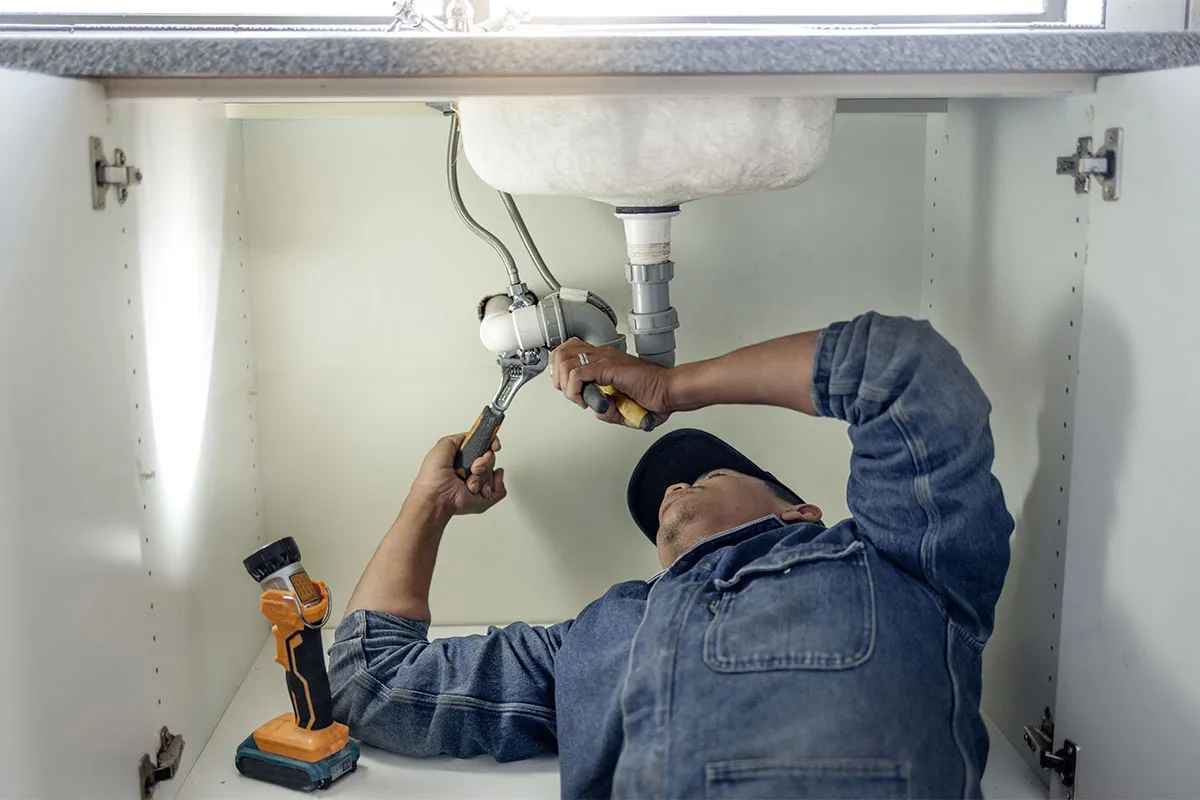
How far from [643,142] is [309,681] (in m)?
0.61

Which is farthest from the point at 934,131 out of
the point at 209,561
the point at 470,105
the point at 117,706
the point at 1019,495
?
the point at 117,706

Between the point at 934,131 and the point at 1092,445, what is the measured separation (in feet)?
1.83

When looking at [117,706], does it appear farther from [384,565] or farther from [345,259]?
[345,259]

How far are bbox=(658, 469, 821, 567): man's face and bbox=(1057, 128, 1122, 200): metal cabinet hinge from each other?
1.43 ft

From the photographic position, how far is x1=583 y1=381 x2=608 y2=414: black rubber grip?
1.12 meters

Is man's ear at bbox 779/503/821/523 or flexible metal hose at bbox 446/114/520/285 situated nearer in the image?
man's ear at bbox 779/503/821/523

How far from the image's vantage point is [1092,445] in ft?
3.08

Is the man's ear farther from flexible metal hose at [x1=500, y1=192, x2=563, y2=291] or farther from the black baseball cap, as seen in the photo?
flexible metal hose at [x1=500, y1=192, x2=563, y2=291]

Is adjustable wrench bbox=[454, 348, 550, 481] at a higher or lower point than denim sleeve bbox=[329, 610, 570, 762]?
higher

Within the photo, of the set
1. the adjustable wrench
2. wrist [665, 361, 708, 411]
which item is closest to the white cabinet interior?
the adjustable wrench

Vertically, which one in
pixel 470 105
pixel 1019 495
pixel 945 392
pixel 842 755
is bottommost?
pixel 842 755

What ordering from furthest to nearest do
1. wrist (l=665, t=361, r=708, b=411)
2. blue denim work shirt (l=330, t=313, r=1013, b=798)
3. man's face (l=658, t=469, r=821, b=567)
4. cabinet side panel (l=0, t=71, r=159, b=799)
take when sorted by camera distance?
man's face (l=658, t=469, r=821, b=567)
wrist (l=665, t=361, r=708, b=411)
blue denim work shirt (l=330, t=313, r=1013, b=798)
cabinet side panel (l=0, t=71, r=159, b=799)

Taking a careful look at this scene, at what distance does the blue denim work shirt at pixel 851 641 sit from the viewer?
0.85 meters

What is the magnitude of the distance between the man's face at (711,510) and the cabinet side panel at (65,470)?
55cm
